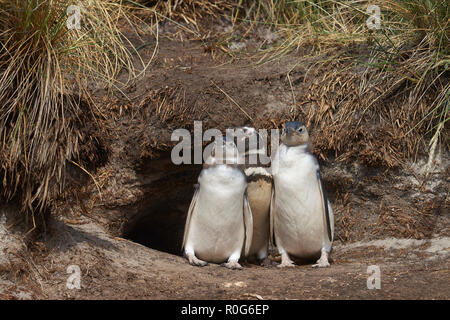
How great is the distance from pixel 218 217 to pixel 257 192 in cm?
64

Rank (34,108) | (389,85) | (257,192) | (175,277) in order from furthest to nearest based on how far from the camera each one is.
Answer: (389,85)
(257,192)
(175,277)
(34,108)

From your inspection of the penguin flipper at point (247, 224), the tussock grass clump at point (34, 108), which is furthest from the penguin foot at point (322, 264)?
the tussock grass clump at point (34, 108)

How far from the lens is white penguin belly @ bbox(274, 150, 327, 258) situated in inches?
217

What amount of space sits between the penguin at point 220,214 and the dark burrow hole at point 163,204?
3.75 feet

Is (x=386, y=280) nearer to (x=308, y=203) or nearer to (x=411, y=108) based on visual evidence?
(x=308, y=203)

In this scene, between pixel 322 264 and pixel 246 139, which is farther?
pixel 246 139

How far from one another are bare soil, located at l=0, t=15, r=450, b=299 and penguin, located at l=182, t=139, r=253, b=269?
0.70 ft

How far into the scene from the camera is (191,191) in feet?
23.9

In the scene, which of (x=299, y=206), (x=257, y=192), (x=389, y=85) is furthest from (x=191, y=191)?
(x=389, y=85)

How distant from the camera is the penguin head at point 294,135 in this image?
18.0 feet

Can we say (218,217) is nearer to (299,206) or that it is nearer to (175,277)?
(299,206)

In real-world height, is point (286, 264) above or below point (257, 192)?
below

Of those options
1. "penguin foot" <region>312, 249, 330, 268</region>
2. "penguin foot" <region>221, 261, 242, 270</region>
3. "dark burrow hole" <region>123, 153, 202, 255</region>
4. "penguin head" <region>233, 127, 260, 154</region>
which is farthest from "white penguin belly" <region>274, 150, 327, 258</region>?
"dark burrow hole" <region>123, 153, 202, 255</region>

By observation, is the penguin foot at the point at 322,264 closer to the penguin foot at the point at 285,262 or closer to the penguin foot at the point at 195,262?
the penguin foot at the point at 285,262
